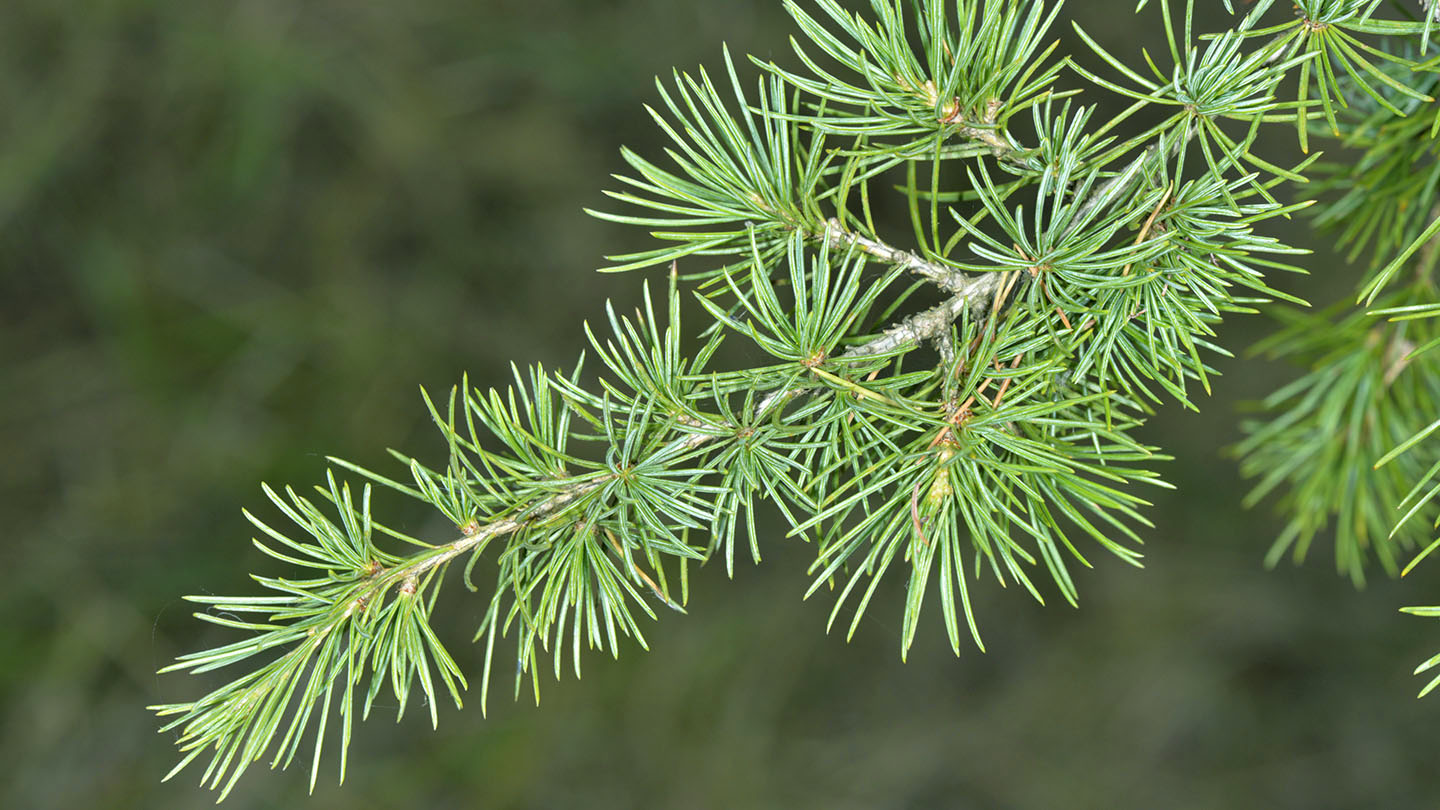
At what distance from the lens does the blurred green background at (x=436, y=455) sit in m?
1.03

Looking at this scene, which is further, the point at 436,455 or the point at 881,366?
the point at 436,455

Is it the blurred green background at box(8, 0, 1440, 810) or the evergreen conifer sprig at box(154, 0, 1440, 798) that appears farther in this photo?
the blurred green background at box(8, 0, 1440, 810)

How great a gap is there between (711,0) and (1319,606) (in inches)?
44.8

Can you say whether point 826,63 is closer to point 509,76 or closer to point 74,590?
point 509,76

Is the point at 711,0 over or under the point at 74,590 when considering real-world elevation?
over

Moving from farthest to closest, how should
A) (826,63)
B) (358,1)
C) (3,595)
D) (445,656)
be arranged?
(358,1)
(3,595)
(826,63)
(445,656)

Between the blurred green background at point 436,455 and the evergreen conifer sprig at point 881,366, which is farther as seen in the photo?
the blurred green background at point 436,455

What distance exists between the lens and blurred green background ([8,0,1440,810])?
103 centimetres

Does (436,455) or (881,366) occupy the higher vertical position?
(436,455)

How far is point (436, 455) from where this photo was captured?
1060 millimetres

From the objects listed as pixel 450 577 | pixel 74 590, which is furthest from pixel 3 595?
pixel 450 577

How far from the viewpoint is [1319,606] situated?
1254 mm

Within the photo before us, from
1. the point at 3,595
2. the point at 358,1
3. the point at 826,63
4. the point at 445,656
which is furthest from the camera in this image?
the point at 358,1

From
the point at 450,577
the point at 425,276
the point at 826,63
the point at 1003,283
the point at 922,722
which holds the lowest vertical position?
the point at 922,722
